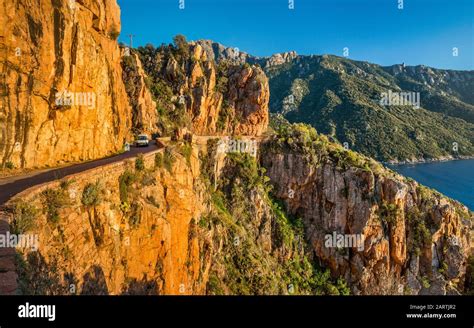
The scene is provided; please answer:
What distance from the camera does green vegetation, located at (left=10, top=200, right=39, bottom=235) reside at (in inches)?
312

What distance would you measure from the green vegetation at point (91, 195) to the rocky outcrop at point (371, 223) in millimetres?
30143

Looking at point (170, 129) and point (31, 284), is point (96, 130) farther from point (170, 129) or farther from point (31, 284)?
point (170, 129)

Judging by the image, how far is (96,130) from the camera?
18719 mm

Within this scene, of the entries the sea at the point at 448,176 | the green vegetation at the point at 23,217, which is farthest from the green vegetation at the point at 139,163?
the sea at the point at 448,176

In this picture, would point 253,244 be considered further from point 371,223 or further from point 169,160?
point 371,223

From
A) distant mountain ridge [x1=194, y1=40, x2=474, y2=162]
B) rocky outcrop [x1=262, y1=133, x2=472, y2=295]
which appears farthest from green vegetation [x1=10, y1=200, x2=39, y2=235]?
distant mountain ridge [x1=194, y1=40, x2=474, y2=162]

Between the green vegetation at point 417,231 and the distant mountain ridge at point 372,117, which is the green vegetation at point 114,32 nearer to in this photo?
the green vegetation at point 417,231

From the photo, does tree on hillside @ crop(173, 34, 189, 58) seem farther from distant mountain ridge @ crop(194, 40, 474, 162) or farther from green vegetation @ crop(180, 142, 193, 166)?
distant mountain ridge @ crop(194, 40, 474, 162)

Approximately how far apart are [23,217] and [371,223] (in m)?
38.9

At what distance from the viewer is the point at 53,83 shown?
1512 centimetres

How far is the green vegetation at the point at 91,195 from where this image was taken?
36.8 feet

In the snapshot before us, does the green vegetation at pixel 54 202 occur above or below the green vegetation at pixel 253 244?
above
